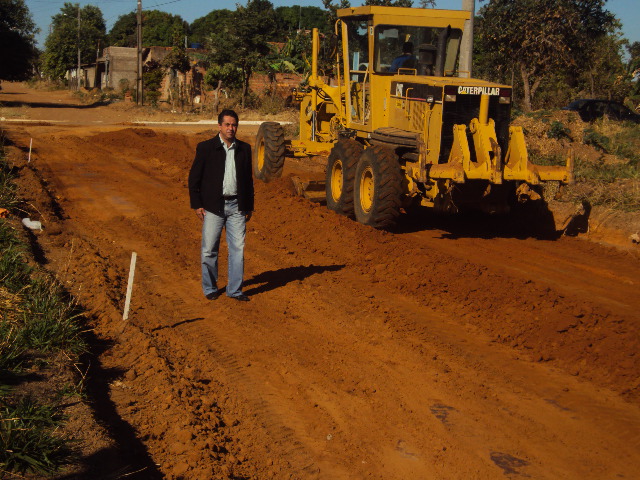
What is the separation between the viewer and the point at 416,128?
11.6 meters

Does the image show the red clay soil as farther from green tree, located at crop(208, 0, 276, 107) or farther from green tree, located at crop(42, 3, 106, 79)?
green tree, located at crop(42, 3, 106, 79)

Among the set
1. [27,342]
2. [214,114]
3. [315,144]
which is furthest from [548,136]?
[214,114]

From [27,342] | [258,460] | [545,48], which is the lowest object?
[258,460]

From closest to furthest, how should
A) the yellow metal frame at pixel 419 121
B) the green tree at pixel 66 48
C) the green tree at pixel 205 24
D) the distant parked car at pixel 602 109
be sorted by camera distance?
1. the yellow metal frame at pixel 419 121
2. the distant parked car at pixel 602 109
3. the green tree at pixel 66 48
4. the green tree at pixel 205 24

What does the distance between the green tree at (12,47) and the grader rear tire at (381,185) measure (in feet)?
131

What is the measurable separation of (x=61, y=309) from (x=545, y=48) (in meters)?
23.0

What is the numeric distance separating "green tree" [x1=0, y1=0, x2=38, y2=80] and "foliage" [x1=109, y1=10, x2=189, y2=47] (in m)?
34.4

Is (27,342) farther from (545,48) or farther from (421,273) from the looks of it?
(545,48)

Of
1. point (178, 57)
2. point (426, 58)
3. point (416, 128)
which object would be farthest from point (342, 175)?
point (178, 57)

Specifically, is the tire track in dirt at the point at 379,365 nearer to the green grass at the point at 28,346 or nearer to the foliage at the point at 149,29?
the green grass at the point at 28,346

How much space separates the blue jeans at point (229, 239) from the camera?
7.88m

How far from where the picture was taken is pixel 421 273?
930 cm

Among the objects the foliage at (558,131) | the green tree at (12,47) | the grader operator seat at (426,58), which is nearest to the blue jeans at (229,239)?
the grader operator seat at (426,58)

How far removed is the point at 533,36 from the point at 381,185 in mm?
16818
